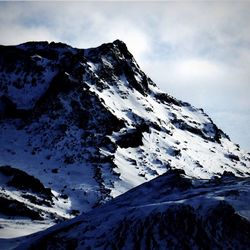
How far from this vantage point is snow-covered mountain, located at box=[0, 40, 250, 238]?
55.3 m

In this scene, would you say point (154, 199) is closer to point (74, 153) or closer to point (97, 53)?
point (74, 153)

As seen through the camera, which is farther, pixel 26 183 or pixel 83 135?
pixel 83 135

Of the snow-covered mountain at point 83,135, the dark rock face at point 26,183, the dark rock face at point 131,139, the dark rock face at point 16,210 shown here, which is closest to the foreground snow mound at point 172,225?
the snow-covered mountain at point 83,135

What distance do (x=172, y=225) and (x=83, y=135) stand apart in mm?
48013

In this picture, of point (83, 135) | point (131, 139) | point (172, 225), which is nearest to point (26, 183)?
point (83, 135)

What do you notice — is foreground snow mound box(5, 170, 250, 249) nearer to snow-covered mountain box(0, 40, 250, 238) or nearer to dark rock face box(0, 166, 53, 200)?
snow-covered mountain box(0, 40, 250, 238)

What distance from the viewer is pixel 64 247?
83.4 feet

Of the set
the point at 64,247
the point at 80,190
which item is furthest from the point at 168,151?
the point at 64,247

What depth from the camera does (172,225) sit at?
2480 centimetres

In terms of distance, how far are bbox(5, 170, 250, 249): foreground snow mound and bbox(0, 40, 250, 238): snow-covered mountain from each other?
13.2 m

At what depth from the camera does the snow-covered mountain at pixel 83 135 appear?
55269mm

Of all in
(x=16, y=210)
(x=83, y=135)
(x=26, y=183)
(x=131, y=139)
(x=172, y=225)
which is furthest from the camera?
(x=131, y=139)

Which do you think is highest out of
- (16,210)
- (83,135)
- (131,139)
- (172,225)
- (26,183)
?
(131,139)

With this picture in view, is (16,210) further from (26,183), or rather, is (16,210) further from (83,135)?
(83,135)
